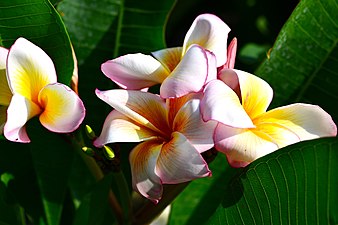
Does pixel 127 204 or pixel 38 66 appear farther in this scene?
pixel 127 204

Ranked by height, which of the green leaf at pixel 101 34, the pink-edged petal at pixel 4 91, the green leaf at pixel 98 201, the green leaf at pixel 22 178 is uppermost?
the pink-edged petal at pixel 4 91

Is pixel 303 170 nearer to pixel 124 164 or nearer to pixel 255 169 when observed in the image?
pixel 255 169

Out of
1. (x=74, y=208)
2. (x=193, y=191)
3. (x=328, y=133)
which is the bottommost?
(x=74, y=208)

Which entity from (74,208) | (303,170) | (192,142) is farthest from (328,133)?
(74,208)

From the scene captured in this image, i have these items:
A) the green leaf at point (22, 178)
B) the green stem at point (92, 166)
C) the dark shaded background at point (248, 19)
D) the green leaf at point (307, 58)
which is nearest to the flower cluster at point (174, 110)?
the green stem at point (92, 166)

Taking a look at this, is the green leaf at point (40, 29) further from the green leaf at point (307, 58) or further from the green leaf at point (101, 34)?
the green leaf at point (307, 58)

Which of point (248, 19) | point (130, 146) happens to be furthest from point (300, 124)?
point (248, 19)

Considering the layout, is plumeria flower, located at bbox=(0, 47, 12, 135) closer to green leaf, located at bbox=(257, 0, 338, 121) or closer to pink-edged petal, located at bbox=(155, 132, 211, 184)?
pink-edged petal, located at bbox=(155, 132, 211, 184)
